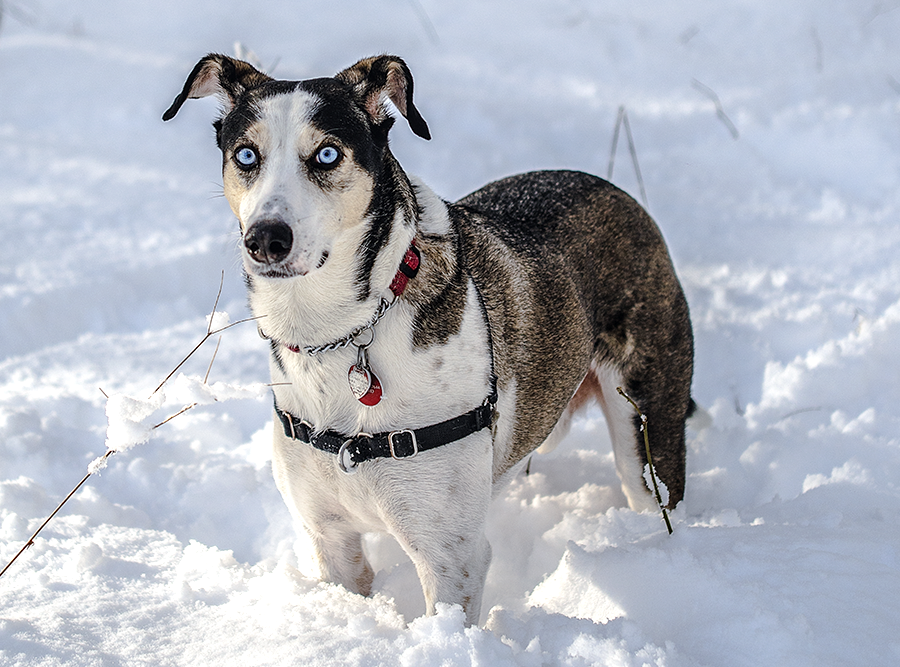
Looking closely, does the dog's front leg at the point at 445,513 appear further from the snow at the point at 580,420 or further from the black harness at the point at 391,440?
the snow at the point at 580,420

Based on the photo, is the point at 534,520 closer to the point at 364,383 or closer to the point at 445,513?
the point at 445,513

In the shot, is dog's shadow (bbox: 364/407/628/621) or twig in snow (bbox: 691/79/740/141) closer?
dog's shadow (bbox: 364/407/628/621)

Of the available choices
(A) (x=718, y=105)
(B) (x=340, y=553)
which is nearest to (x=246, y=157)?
(B) (x=340, y=553)

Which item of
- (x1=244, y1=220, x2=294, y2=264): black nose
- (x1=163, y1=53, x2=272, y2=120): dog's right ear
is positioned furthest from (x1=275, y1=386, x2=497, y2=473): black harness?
(x1=163, y1=53, x2=272, y2=120): dog's right ear

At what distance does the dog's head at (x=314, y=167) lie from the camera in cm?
198

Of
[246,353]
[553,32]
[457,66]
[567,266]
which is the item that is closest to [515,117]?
[457,66]

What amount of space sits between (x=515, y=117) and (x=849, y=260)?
10.3 feet

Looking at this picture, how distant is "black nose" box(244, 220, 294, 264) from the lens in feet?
6.30

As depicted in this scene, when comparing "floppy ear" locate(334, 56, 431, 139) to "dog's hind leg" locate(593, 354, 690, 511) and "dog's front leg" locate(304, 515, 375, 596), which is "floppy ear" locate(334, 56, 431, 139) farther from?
"dog's hind leg" locate(593, 354, 690, 511)

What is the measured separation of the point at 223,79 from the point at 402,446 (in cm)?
127

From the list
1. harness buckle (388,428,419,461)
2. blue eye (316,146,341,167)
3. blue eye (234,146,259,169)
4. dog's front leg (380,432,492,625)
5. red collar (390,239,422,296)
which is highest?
blue eye (234,146,259,169)

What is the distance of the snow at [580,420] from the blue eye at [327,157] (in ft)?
1.55

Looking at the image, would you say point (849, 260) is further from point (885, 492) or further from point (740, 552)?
point (740, 552)

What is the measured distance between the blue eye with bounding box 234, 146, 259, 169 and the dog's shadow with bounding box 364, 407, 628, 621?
147cm
